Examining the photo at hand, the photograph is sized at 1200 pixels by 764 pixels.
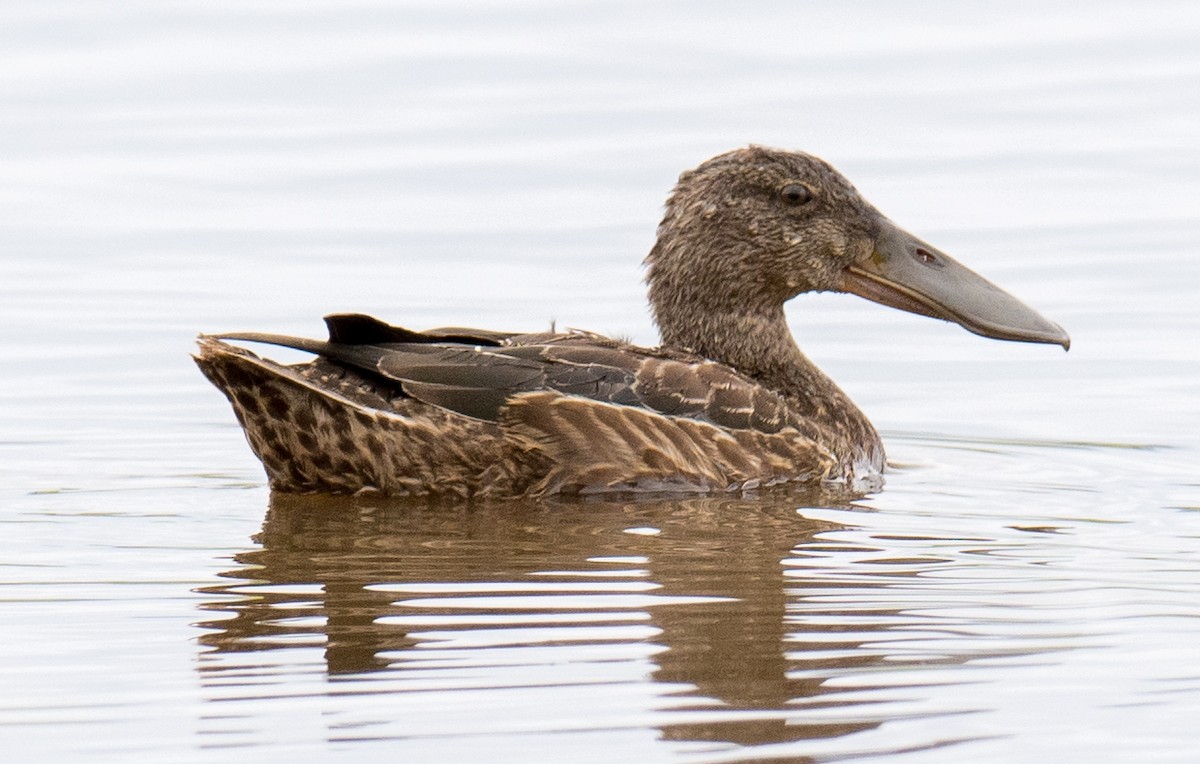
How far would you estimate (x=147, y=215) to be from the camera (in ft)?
52.8

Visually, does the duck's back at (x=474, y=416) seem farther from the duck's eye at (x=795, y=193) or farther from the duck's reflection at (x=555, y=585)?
the duck's eye at (x=795, y=193)

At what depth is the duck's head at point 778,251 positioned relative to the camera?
1082 cm

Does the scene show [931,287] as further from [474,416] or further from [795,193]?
[474,416]

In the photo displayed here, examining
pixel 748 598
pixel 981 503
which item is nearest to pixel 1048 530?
pixel 981 503

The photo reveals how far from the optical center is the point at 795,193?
427 inches

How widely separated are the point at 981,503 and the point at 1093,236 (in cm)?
602

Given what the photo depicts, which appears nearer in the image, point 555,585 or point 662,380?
point 555,585

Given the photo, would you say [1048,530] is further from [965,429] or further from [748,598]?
[965,429]

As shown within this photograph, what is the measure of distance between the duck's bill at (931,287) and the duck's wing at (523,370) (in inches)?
42.7

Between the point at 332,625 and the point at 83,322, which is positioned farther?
the point at 83,322

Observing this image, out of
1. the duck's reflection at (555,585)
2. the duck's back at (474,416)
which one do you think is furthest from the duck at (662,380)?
the duck's reflection at (555,585)

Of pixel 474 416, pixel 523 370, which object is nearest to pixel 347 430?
pixel 474 416

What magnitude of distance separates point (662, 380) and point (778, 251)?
1254mm

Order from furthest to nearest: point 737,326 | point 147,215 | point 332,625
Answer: point 147,215 → point 737,326 → point 332,625
